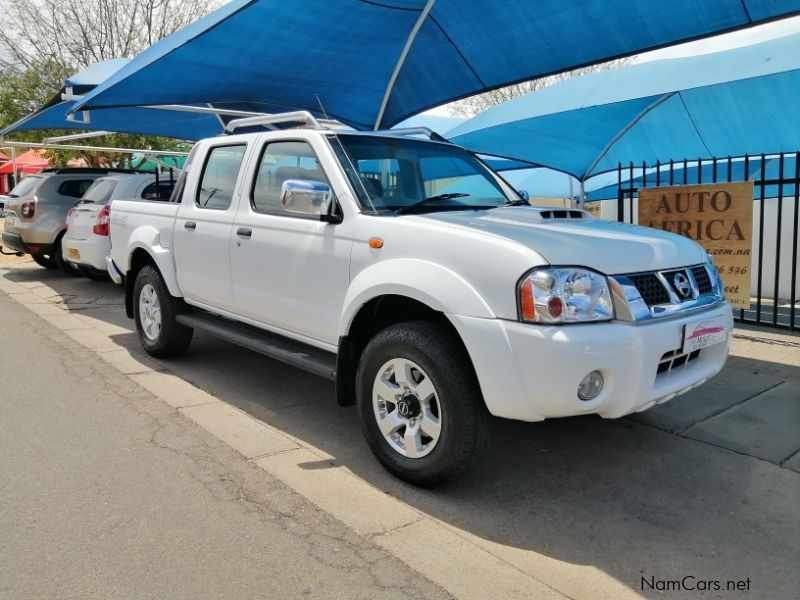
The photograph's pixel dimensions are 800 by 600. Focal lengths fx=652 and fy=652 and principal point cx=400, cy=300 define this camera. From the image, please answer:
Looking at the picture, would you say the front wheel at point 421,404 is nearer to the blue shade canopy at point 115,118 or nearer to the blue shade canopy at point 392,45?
the blue shade canopy at point 392,45

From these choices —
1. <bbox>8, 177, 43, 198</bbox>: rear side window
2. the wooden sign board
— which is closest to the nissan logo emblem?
the wooden sign board

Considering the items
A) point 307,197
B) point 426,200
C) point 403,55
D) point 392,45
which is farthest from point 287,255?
point 403,55

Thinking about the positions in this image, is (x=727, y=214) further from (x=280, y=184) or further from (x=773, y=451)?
(x=280, y=184)

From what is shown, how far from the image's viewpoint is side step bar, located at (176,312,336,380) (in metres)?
4.13

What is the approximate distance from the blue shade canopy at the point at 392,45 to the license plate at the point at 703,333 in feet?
10.8

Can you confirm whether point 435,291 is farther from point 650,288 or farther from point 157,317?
point 157,317

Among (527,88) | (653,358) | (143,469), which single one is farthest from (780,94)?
(527,88)

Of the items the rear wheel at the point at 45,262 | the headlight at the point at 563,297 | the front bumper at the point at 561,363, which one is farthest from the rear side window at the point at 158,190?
the headlight at the point at 563,297

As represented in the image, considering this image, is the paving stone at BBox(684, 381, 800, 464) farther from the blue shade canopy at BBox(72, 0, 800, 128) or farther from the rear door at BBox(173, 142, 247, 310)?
the rear door at BBox(173, 142, 247, 310)

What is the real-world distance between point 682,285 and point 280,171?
107 inches

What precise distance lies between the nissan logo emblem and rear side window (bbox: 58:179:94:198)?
10.6 m

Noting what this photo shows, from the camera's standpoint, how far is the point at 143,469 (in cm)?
380

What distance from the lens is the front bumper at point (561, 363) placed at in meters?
2.95

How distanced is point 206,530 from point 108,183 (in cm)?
788
